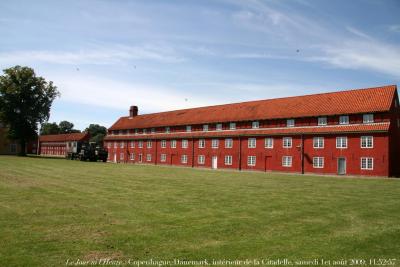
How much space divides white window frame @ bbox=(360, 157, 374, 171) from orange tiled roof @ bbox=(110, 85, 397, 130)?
185 inches

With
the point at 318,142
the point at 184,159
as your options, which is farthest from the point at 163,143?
the point at 318,142

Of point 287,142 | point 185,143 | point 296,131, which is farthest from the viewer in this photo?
point 185,143

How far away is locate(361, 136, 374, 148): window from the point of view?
114 ft

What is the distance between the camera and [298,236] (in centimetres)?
823

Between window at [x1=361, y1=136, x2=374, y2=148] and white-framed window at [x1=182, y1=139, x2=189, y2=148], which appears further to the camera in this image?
white-framed window at [x1=182, y1=139, x2=189, y2=148]

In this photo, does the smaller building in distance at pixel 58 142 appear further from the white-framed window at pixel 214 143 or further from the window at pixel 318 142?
the window at pixel 318 142

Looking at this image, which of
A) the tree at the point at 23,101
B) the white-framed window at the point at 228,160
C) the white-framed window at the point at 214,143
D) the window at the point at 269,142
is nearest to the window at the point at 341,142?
the window at the point at 269,142

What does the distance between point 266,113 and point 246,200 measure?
32414mm

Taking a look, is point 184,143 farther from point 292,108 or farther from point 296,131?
point 296,131

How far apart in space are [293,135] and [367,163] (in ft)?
27.7

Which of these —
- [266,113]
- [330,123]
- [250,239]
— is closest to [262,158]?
[266,113]

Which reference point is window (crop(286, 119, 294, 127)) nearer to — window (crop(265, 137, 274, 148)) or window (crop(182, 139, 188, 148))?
window (crop(265, 137, 274, 148))

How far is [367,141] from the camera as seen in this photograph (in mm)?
35062

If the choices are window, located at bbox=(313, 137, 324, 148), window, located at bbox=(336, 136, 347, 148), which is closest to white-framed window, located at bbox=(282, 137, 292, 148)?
window, located at bbox=(313, 137, 324, 148)
